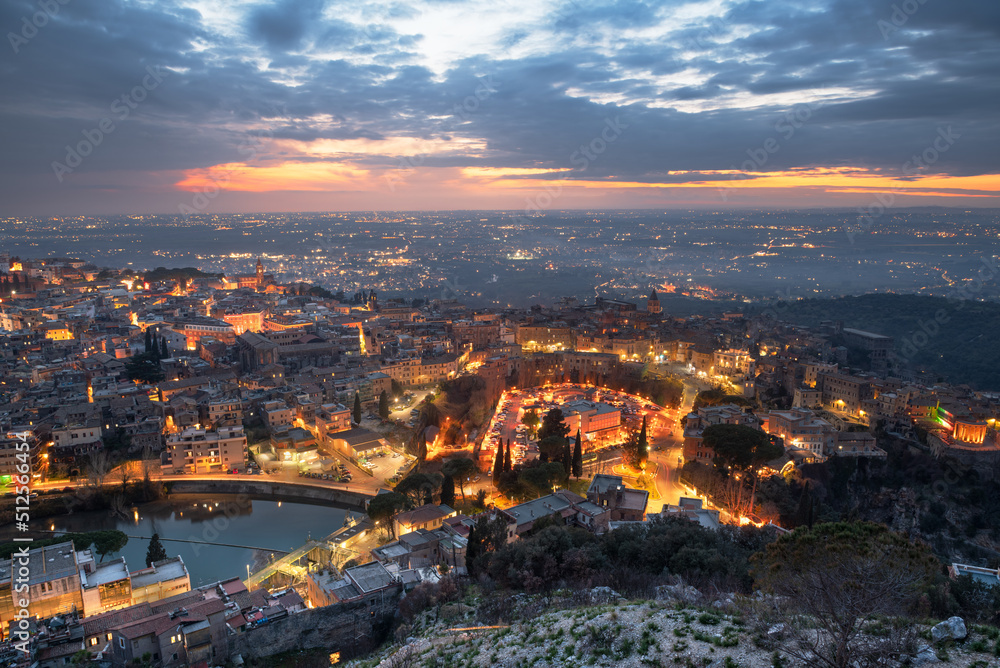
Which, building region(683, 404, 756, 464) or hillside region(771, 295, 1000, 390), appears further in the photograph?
hillside region(771, 295, 1000, 390)

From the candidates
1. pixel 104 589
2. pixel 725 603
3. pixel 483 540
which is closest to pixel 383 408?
pixel 483 540

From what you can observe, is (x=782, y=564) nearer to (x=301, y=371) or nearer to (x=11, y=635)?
(x=11, y=635)

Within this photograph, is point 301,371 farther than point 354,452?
Yes

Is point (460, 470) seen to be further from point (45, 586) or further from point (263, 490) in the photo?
point (45, 586)

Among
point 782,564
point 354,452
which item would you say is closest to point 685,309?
point 354,452

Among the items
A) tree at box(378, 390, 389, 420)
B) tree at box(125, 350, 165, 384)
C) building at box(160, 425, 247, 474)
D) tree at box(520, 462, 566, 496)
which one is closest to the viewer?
tree at box(520, 462, 566, 496)

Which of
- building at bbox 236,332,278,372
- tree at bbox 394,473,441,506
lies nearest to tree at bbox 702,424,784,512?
tree at bbox 394,473,441,506

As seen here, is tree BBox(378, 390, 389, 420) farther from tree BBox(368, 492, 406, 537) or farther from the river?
tree BBox(368, 492, 406, 537)
